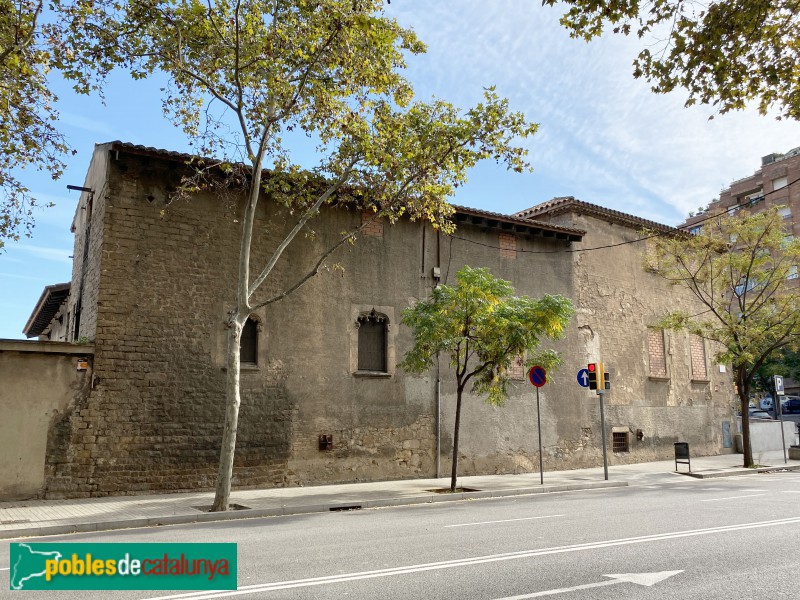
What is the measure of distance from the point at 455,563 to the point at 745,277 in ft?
59.7

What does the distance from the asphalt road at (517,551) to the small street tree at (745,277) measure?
354 inches

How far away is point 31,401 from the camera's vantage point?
12672mm

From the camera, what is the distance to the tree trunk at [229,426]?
36.4 ft

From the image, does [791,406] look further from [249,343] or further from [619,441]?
[249,343]

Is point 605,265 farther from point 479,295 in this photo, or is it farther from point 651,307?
point 479,295

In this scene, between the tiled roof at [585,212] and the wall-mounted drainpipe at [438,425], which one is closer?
the wall-mounted drainpipe at [438,425]

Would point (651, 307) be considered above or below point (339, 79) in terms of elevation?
below

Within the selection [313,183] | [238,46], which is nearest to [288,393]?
[313,183]

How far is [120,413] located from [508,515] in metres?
8.28

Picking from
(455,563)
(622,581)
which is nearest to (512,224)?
(455,563)

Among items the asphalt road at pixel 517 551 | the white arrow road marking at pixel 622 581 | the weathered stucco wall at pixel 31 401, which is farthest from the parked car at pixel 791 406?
the weathered stucco wall at pixel 31 401

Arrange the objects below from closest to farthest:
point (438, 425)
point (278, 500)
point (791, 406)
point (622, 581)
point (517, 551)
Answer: point (622, 581)
point (517, 551)
point (278, 500)
point (438, 425)
point (791, 406)

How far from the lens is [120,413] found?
1330cm

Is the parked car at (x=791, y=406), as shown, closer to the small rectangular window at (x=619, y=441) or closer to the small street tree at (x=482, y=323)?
the small rectangular window at (x=619, y=441)
